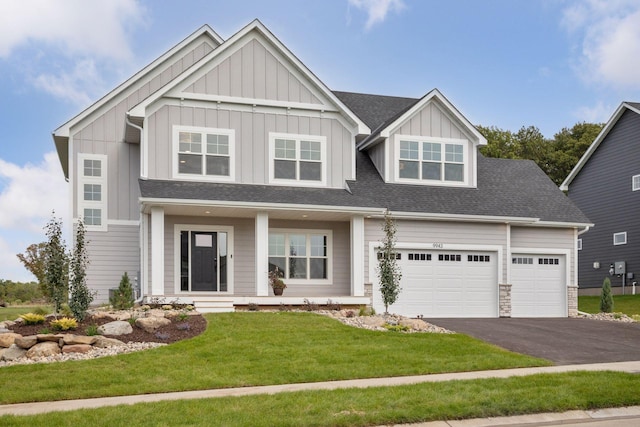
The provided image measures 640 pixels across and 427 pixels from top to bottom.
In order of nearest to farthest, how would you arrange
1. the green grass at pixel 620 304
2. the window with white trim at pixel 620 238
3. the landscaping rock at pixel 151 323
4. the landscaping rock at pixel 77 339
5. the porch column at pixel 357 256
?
the landscaping rock at pixel 77 339 < the landscaping rock at pixel 151 323 < the porch column at pixel 357 256 < the green grass at pixel 620 304 < the window with white trim at pixel 620 238

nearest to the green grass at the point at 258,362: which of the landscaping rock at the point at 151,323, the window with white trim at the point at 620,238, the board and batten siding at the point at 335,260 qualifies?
the landscaping rock at the point at 151,323

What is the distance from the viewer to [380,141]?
75.0 feet

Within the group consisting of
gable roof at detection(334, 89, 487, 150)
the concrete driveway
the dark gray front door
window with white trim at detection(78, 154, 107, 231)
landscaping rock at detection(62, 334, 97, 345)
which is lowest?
the concrete driveway

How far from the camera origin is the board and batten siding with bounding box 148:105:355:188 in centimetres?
2017

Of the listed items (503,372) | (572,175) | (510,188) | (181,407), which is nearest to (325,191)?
(510,188)

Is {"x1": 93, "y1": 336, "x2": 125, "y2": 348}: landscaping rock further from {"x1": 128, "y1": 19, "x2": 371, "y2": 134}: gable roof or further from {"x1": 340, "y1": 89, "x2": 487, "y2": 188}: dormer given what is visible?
{"x1": 340, "y1": 89, "x2": 487, "y2": 188}: dormer

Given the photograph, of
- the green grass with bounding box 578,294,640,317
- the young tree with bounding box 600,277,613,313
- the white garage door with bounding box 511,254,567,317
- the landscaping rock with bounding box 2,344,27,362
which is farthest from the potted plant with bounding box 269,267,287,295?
the green grass with bounding box 578,294,640,317

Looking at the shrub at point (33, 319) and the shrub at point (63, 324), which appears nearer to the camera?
the shrub at point (63, 324)

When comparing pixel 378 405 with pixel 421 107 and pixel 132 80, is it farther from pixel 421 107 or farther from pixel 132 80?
pixel 132 80

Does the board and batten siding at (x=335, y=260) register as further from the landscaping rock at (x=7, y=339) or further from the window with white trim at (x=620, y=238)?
the window with white trim at (x=620, y=238)

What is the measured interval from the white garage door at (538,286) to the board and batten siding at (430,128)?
4.25m

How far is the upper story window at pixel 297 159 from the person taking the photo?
2123 cm

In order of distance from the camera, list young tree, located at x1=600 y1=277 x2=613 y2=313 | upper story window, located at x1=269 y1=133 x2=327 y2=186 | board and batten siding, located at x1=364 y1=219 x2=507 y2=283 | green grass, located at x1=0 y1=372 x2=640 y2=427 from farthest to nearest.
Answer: young tree, located at x1=600 y1=277 x2=613 y2=313, upper story window, located at x1=269 y1=133 x2=327 y2=186, board and batten siding, located at x1=364 y1=219 x2=507 y2=283, green grass, located at x1=0 y1=372 x2=640 y2=427

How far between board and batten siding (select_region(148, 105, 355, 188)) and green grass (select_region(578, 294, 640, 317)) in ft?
44.0
